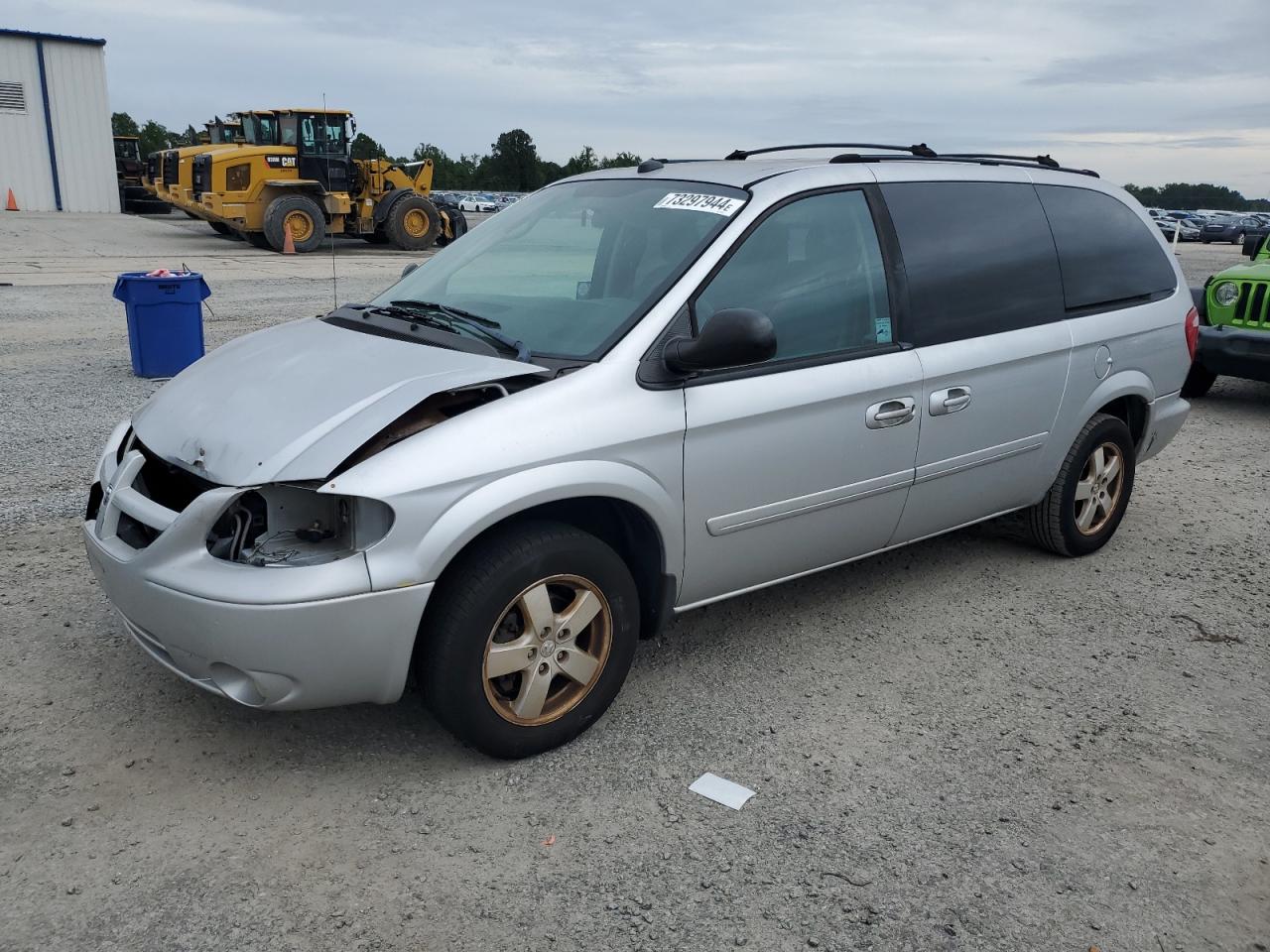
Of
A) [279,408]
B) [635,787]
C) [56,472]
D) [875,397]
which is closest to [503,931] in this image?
[635,787]

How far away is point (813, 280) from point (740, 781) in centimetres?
176

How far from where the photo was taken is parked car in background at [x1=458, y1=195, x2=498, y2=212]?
137 ft

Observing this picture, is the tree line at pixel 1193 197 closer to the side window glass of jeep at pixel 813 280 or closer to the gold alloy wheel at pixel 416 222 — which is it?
the gold alloy wheel at pixel 416 222

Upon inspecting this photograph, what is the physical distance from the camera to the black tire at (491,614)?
300 cm

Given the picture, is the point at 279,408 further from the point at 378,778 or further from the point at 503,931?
the point at 503,931

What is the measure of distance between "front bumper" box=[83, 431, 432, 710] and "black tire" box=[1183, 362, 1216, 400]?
28.1 ft

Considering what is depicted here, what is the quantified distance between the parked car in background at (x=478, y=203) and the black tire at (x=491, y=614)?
37990mm

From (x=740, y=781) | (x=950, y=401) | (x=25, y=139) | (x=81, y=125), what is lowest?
(x=740, y=781)

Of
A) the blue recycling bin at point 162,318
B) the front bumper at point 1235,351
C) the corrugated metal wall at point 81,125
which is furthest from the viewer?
the corrugated metal wall at point 81,125

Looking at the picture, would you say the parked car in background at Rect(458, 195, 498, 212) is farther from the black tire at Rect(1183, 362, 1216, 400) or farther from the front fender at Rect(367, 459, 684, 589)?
the front fender at Rect(367, 459, 684, 589)

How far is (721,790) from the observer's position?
3.20 metres

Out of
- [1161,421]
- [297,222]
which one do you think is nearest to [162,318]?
[1161,421]

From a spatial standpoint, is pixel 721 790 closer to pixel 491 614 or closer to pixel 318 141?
pixel 491 614

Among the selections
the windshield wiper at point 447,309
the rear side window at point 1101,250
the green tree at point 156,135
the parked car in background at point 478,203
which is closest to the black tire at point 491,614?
the windshield wiper at point 447,309
